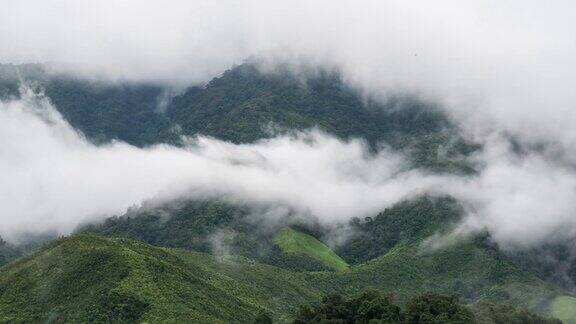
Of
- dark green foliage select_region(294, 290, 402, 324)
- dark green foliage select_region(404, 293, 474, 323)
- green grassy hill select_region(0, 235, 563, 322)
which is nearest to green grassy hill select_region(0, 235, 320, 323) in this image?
green grassy hill select_region(0, 235, 563, 322)

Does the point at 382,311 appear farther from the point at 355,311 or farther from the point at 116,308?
the point at 116,308

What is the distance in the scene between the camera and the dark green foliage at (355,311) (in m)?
109

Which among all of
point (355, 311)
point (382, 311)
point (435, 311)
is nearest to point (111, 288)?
point (355, 311)

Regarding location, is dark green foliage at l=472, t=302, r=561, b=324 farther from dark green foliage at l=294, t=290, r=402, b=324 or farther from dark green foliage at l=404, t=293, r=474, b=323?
dark green foliage at l=294, t=290, r=402, b=324

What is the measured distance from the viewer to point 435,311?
111750mm

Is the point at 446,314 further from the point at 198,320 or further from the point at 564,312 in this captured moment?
the point at 564,312

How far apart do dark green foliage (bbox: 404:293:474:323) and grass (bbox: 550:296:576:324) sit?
7603 centimetres

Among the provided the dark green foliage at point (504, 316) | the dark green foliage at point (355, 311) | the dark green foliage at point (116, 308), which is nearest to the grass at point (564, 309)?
the dark green foliage at point (504, 316)

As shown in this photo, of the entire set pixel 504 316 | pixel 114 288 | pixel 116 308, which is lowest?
pixel 116 308

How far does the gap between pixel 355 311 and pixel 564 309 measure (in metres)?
92.8

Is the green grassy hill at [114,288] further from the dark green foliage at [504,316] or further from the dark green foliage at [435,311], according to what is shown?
the dark green foliage at [504,316]

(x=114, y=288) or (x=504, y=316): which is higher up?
(x=504, y=316)

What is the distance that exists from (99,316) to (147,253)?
2725cm

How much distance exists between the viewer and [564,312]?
184 m
